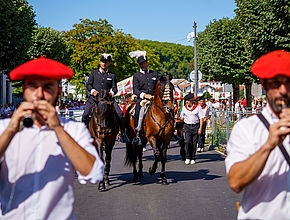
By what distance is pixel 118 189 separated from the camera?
32.2ft

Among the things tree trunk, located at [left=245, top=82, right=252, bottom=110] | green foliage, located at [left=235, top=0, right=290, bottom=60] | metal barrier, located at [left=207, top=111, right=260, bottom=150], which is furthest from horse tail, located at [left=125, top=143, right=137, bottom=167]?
tree trunk, located at [left=245, top=82, right=252, bottom=110]

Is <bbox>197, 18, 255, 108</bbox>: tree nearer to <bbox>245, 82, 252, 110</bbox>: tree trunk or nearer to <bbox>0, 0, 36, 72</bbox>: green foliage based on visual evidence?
<bbox>245, 82, 252, 110</bbox>: tree trunk

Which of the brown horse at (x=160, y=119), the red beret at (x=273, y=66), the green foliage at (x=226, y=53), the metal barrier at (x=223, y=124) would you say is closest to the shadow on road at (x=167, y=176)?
the brown horse at (x=160, y=119)

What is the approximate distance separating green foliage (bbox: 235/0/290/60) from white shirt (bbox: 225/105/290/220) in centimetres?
2123

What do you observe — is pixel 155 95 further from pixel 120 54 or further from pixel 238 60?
pixel 120 54

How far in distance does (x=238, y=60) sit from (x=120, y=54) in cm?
1759

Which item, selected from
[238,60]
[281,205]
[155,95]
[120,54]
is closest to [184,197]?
[155,95]

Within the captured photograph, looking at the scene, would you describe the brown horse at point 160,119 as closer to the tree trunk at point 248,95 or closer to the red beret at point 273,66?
the red beret at point 273,66

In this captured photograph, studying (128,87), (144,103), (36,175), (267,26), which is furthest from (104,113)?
(128,87)

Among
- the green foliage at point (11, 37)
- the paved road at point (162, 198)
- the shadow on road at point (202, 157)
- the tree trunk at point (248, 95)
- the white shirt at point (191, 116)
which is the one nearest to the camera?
the paved road at point (162, 198)

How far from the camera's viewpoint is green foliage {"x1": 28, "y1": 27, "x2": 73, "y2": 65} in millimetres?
50094

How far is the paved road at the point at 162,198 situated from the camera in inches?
296

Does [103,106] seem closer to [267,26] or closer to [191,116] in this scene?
[191,116]

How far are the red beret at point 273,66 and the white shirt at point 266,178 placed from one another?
0.26 meters
